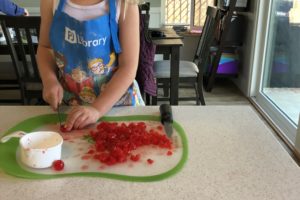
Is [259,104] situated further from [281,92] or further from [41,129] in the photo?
[41,129]

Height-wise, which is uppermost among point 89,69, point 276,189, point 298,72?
point 89,69

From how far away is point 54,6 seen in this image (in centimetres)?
101

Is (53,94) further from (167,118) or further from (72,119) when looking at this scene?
(167,118)

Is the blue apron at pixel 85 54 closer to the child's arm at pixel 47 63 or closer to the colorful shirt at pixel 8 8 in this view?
the child's arm at pixel 47 63

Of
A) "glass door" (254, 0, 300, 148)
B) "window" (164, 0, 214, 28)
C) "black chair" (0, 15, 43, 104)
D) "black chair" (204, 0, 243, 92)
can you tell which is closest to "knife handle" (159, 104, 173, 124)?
"black chair" (0, 15, 43, 104)

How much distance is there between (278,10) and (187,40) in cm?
119

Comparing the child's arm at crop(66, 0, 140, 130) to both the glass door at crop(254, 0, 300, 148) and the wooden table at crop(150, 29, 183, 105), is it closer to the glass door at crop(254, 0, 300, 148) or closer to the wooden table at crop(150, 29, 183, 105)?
Result: the wooden table at crop(150, 29, 183, 105)

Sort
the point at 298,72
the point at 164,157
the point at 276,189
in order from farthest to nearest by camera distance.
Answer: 1. the point at 298,72
2. the point at 164,157
3. the point at 276,189

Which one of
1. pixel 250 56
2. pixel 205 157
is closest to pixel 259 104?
pixel 250 56

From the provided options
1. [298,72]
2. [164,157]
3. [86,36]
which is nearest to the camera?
[164,157]

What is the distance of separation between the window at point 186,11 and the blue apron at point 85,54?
307 centimetres

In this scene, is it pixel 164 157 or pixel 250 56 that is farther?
pixel 250 56

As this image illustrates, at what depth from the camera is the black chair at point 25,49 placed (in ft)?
6.99

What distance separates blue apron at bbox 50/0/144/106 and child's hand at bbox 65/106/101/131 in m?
0.19
